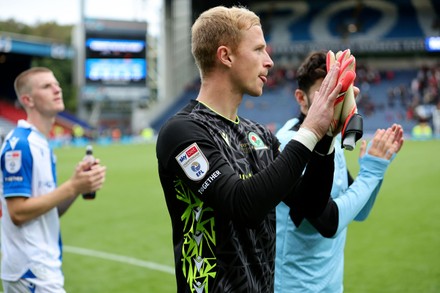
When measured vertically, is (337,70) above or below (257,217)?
above

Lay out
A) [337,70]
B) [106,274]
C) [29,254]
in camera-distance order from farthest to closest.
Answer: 1. [106,274]
2. [29,254]
3. [337,70]

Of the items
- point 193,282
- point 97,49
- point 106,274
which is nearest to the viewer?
point 193,282

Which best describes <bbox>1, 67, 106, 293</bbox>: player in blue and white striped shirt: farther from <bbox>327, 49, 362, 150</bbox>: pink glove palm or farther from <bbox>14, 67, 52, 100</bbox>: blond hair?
<bbox>327, 49, 362, 150</bbox>: pink glove palm

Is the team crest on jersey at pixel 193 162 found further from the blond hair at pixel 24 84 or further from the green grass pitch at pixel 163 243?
the green grass pitch at pixel 163 243

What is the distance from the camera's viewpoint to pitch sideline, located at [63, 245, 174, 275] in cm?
739

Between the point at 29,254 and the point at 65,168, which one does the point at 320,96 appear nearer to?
the point at 29,254

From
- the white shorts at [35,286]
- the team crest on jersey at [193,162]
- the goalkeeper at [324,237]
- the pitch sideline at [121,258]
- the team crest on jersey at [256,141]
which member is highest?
the team crest on jersey at [256,141]

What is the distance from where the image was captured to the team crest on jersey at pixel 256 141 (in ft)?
7.51

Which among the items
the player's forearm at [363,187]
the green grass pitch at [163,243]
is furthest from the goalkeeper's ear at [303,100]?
the green grass pitch at [163,243]

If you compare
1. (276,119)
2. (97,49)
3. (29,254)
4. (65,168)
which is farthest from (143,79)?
(29,254)

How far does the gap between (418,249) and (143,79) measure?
35095 millimetres

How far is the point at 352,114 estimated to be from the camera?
199 cm

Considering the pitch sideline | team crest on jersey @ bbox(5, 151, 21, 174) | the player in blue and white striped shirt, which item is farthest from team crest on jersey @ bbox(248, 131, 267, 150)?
the pitch sideline

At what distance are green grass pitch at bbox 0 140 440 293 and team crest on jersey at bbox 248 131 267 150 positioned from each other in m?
4.45
